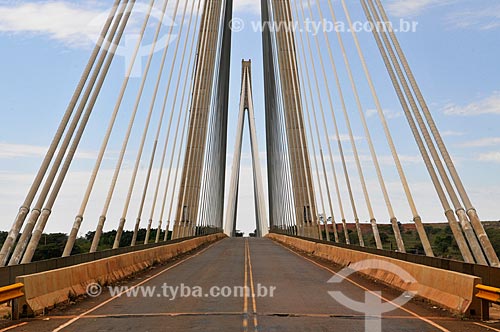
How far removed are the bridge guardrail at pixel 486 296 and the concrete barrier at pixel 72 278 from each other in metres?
8.69

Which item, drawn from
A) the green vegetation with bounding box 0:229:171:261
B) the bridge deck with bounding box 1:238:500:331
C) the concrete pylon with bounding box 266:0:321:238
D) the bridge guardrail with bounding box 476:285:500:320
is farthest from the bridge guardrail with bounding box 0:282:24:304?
the concrete pylon with bounding box 266:0:321:238

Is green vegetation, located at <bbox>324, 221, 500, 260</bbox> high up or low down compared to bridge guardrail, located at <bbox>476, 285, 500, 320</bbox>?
up

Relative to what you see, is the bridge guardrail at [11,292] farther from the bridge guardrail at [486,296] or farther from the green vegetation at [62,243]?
the green vegetation at [62,243]

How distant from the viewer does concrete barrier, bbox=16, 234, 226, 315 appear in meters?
14.4

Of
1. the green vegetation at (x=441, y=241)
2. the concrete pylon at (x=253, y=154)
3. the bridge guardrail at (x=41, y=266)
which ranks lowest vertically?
the bridge guardrail at (x=41, y=266)

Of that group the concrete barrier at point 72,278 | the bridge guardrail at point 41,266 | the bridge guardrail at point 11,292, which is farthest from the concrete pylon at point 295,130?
the bridge guardrail at point 11,292

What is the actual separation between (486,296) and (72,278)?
9.60 metres

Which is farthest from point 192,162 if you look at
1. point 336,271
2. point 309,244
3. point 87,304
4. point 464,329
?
point 464,329

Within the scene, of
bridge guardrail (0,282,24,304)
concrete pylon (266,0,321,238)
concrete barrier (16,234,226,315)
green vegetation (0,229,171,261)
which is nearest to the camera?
bridge guardrail (0,282,24,304)

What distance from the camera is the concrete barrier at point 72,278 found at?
14406 mm

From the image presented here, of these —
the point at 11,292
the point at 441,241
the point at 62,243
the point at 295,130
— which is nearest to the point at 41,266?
the point at 11,292

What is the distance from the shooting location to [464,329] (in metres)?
12.5

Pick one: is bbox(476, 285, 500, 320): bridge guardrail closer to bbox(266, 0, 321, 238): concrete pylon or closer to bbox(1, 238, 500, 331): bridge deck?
bbox(1, 238, 500, 331): bridge deck

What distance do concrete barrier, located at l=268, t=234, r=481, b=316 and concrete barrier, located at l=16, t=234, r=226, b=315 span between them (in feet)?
26.6
